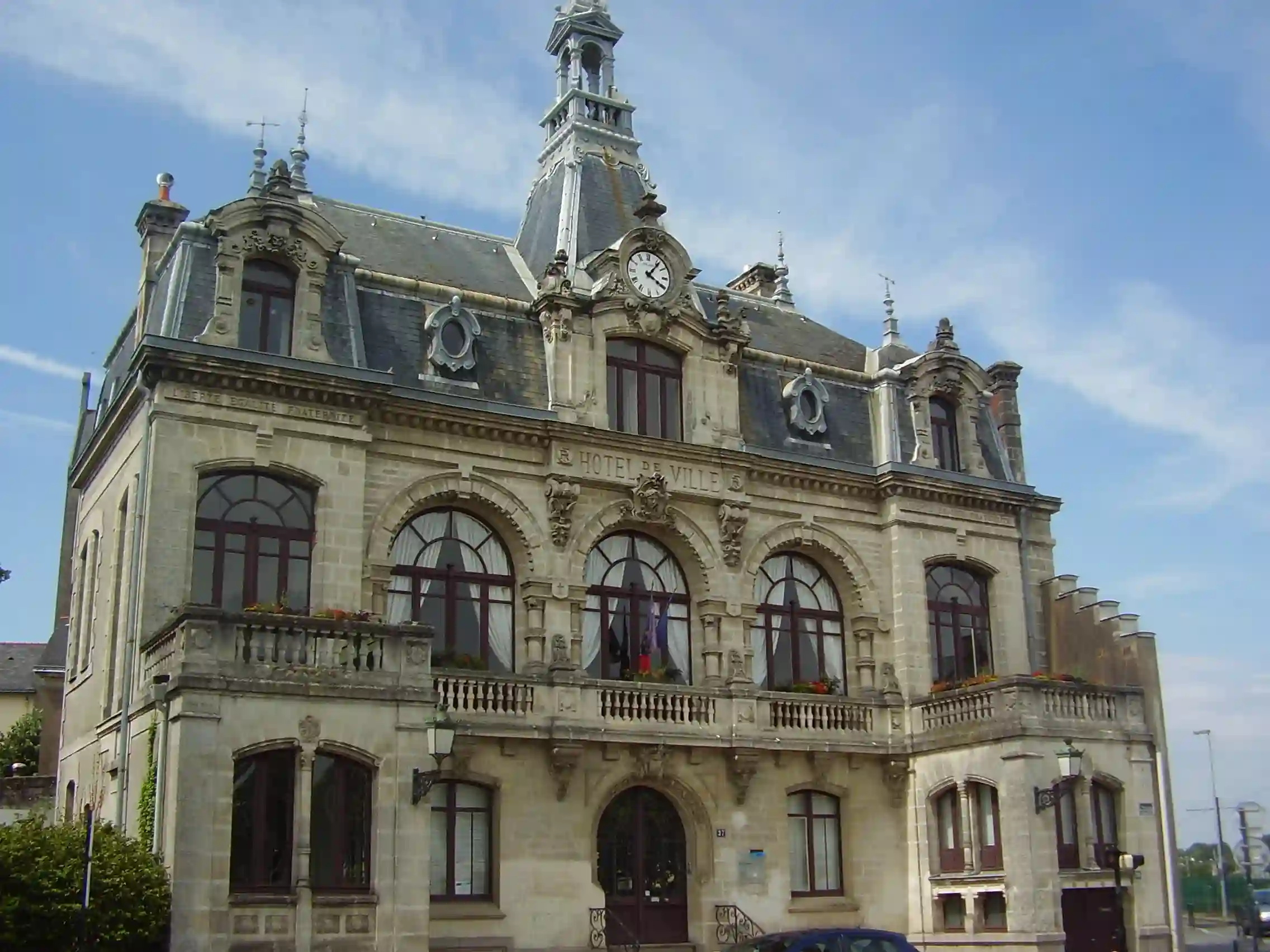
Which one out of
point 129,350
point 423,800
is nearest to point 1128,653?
point 423,800

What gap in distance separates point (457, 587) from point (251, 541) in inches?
162

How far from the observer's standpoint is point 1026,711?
27781 mm

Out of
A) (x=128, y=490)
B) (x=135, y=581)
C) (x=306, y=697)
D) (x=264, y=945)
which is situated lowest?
(x=264, y=945)

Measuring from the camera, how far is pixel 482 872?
84.3 ft

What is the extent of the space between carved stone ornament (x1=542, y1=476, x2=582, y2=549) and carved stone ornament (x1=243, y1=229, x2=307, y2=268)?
6.11m

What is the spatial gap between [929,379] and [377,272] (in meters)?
12.9

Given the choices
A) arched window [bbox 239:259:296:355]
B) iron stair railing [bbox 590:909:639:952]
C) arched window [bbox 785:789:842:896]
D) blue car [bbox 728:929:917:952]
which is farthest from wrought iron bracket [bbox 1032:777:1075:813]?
arched window [bbox 239:259:296:355]

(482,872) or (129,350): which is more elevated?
(129,350)

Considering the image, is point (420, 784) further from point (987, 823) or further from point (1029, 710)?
point (987, 823)

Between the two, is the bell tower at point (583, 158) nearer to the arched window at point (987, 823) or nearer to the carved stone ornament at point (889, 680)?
the carved stone ornament at point (889, 680)

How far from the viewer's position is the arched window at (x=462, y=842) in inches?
992

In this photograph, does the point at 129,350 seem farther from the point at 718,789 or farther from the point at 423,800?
the point at 718,789

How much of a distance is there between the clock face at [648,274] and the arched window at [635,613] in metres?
5.06

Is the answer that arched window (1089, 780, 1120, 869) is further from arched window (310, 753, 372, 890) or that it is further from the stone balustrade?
arched window (310, 753, 372, 890)
